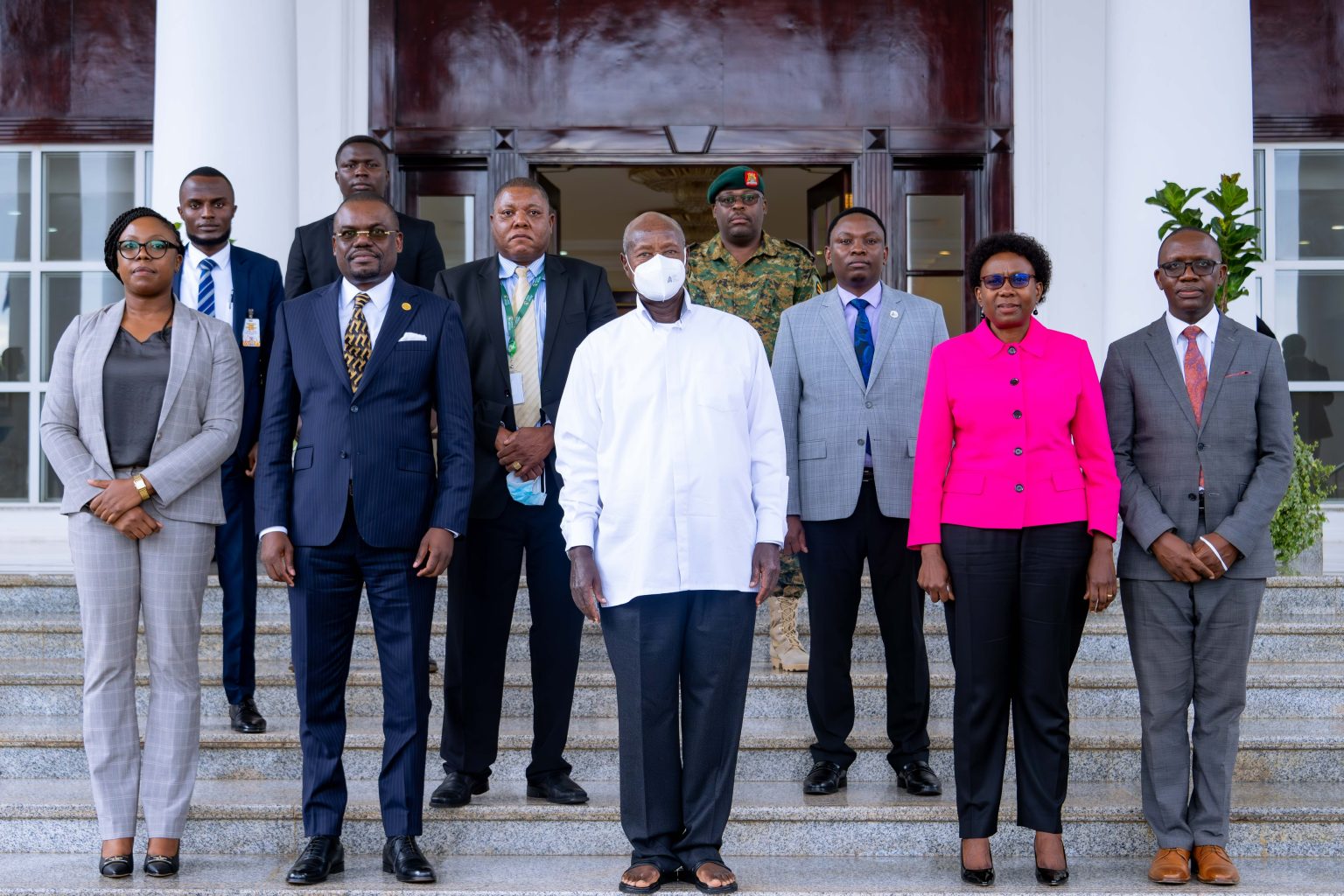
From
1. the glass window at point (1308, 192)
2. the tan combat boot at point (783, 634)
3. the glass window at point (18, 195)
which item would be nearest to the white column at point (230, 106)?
the glass window at point (18, 195)

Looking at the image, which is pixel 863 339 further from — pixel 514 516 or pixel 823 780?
pixel 823 780

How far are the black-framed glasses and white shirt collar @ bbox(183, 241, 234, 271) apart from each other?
3387 mm

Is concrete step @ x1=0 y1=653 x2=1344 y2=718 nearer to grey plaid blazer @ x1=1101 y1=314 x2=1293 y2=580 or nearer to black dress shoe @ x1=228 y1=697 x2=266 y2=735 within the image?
black dress shoe @ x1=228 y1=697 x2=266 y2=735

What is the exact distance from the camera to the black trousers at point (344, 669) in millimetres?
4160

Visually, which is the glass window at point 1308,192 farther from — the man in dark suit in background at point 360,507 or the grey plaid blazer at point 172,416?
the grey plaid blazer at point 172,416

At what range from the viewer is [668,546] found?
3.94 m

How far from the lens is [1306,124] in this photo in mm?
8469

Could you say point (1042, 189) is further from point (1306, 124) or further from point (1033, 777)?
point (1033, 777)

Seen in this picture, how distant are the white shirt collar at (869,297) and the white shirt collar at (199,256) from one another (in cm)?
233

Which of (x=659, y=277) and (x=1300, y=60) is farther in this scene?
(x=1300, y=60)

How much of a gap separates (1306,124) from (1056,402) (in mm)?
5497

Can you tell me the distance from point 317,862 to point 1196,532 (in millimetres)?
2846

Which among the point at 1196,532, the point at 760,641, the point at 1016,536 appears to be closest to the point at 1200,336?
the point at 1196,532

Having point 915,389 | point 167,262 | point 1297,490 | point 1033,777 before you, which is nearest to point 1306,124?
point 1297,490
